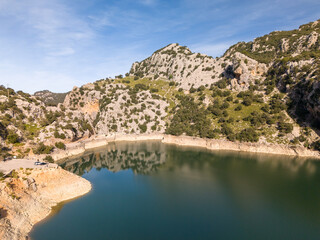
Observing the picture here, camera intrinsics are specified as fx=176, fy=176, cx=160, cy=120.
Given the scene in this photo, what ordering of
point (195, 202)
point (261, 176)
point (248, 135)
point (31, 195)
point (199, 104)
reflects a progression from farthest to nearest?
point (199, 104), point (248, 135), point (261, 176), point (195, 202), point (31, 195)

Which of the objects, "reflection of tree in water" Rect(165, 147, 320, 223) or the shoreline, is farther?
the shoreline

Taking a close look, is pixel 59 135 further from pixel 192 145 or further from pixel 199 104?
pixel 199 104

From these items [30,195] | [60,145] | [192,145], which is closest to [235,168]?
[192,145]

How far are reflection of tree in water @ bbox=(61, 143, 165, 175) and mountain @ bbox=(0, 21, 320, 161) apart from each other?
12393mm

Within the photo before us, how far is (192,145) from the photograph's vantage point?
89.9 meters

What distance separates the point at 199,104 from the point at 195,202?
256ft

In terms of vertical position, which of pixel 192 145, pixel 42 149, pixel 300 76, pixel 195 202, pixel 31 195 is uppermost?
pixel 300 76

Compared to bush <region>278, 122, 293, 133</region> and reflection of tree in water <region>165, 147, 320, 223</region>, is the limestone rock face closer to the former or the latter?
bush <region>278, 122, 293, 133</region>

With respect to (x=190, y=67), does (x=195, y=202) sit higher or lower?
lower

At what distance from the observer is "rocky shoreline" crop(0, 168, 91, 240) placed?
1147 inches

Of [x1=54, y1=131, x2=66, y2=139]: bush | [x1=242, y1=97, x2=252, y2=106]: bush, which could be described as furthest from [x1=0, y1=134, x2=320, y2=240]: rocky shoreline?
[x1=242, y1=97, x2=252, y2=106]: bush

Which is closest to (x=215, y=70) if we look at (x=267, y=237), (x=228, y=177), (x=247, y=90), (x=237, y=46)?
(x=247, y=90)

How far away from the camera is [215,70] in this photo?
130875mm

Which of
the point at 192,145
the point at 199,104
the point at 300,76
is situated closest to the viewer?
the point at 300,76
